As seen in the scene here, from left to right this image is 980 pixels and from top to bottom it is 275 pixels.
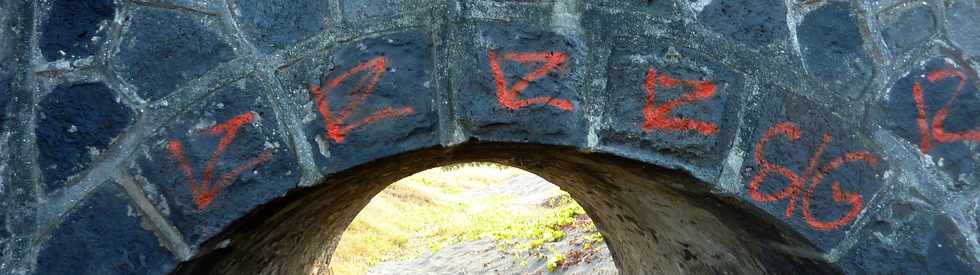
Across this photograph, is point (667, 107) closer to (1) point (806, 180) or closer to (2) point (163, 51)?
(1) point (806, 180)

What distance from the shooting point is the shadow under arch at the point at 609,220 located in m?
2.08

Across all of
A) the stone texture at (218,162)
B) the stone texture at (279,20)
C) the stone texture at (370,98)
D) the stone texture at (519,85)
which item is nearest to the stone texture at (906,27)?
the stone texture at (519,85)

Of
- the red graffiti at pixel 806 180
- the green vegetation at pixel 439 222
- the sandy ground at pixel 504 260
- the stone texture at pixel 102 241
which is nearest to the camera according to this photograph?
the stone texture at pixel 102 241

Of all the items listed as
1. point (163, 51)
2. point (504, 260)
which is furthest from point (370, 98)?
point (504, 260)

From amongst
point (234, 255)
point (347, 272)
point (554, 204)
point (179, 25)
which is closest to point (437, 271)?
point (347, 272)

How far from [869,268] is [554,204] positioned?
792 cm

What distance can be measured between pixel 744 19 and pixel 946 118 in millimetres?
628

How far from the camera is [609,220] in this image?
3.79m

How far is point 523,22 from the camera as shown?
1963 mm

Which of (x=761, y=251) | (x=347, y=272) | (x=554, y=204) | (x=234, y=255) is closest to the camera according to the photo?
(x=234, y=255)

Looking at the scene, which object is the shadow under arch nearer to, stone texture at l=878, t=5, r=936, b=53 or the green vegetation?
stone texture at l=878, t=5, r=936, b=53

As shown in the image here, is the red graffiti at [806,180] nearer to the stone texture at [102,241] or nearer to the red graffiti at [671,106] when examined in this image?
the red graffiti at [671,106]

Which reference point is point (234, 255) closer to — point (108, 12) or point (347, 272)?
point (108, 12)

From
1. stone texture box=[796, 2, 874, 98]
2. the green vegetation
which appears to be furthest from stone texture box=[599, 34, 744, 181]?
the green vegetation
